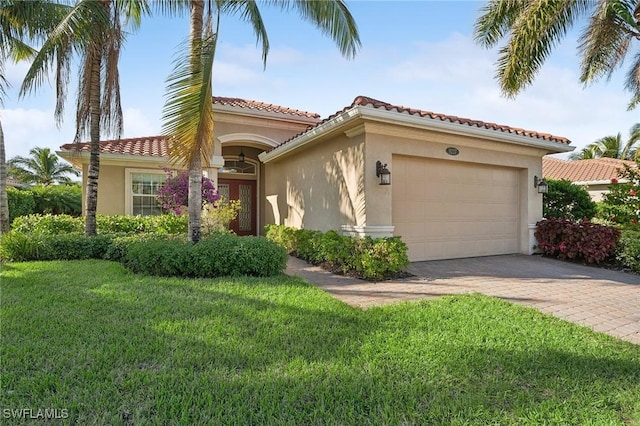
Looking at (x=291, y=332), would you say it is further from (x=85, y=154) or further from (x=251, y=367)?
(x=85, y=154)

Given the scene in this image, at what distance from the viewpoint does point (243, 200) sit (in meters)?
16.0

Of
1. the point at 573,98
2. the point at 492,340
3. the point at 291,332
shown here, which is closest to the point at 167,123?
the point at 291,332

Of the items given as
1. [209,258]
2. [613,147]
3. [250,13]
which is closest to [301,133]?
[250,13]

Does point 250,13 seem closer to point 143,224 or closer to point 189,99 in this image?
point 189,99

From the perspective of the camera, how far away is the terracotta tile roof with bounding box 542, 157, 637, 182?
20917 millimetres

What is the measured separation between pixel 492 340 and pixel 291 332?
2369mm

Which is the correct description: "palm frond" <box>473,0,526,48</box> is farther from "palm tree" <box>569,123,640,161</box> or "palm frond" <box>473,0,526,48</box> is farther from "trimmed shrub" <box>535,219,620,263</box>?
"palm tree" <box>569,123,640,161</box>

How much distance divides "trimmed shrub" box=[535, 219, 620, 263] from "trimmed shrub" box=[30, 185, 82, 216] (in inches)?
991

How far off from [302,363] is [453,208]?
8128 millimetres

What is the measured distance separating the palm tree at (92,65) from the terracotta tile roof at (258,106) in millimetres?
4065

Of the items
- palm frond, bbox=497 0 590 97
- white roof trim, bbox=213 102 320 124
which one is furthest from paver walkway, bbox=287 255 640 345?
white roof trim, bbox=213 102 320 124

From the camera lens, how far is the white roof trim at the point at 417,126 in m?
7.94

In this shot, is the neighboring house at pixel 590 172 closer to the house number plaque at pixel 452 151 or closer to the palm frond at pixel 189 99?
the house number plaque at pixel 452 151

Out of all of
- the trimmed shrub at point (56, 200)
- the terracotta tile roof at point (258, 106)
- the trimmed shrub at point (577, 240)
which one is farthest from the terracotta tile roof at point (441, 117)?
the trimmed shrub at point (56, 200)
